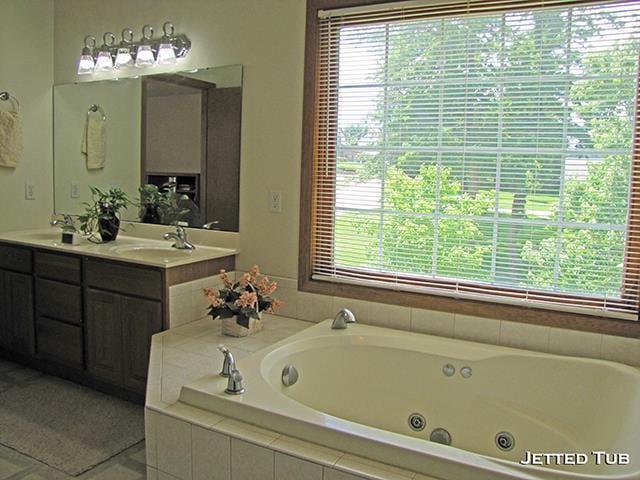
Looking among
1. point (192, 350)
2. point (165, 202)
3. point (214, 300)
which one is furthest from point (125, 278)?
point (165, 202)

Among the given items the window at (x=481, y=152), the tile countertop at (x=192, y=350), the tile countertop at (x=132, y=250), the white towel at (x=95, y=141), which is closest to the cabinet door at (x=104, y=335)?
the tile countertop at (x=132, y=250)

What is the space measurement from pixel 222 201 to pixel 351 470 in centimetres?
210

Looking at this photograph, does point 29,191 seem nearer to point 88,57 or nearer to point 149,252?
point 88,57

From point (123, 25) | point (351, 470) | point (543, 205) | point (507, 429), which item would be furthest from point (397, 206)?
point (123, 25)

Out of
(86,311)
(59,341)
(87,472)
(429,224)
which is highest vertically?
(429,224)

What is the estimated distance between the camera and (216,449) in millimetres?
1847

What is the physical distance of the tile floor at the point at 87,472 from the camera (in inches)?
95.6

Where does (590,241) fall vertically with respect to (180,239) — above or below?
above

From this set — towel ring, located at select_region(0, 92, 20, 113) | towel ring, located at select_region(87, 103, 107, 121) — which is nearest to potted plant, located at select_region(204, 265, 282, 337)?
towel ring, located at select_region(87, 103, 107, 121)

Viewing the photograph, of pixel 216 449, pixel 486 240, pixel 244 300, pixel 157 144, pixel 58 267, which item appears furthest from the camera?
pixel 157 144

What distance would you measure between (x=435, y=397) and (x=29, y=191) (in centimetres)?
315

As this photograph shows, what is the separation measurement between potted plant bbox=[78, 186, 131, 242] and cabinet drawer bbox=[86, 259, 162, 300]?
437mm

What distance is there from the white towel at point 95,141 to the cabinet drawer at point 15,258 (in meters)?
0.78

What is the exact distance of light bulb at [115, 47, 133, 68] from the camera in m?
3.69
